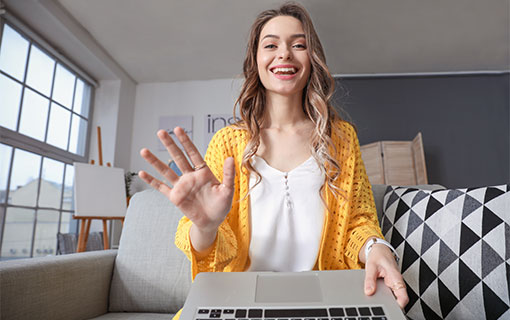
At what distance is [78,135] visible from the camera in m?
4.25

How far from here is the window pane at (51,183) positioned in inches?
136

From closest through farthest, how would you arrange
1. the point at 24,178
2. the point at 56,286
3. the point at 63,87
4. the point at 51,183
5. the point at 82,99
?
the point at 56,286 < the point at 24,178 < the point at 51,183 < the point at 63,87 < the point at 82,99

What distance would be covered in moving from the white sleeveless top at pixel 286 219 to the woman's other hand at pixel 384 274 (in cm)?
20

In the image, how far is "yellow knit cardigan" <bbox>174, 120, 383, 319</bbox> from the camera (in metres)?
0.87

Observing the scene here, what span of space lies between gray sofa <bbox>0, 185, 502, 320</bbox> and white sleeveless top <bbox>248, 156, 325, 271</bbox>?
0.41 metres

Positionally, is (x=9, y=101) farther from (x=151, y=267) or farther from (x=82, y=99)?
(x=151, y=267)

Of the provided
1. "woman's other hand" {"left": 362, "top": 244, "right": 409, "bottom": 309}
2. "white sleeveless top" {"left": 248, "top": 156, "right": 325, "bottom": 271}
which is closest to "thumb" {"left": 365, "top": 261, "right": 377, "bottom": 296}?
"woman's other hand" {"left": 362, "top": 244, "right": 409, "bottom": 309}

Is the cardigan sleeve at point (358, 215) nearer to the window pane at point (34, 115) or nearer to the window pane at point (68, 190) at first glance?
the window pane at point (34, 115)

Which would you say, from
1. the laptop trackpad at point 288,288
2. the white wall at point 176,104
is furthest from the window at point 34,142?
the laptop trackpad at point 288,288

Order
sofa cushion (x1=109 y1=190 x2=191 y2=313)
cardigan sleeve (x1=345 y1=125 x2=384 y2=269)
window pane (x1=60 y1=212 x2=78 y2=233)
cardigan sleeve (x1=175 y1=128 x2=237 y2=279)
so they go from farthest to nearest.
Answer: window pane (x1=60 y1=212 x2=78 y2=233)
sofa cushion (x1=109 y1=190 x2=191 y2=313)
cardigan sleeve (x1=345 y1=125 x2=384 y2=269)
cardigan sleeve (x1=175 y1=128 x2=237 y2=279)

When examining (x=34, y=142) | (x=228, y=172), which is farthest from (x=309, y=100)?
(x=34, y=142)

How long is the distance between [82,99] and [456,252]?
457 centimetres

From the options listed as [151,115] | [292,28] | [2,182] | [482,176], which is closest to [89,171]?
[2,182]

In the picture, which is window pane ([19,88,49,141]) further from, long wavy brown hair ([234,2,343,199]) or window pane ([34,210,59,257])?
long wavy brown hair ([234,2,343,199])
